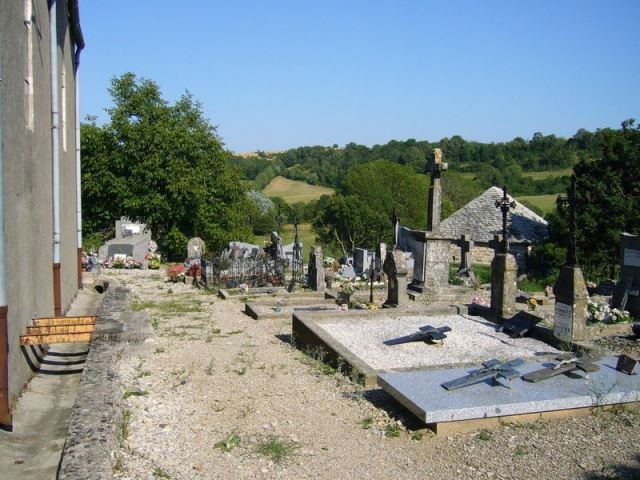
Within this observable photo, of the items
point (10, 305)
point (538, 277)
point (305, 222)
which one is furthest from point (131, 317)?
point (305, 222)

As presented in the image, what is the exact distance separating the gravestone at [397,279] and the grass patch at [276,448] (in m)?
7.46

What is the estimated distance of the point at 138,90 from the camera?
102 ft

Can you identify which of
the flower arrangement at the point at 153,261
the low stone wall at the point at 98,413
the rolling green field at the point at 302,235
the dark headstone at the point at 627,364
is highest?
the low stone wall at the point at 98,413

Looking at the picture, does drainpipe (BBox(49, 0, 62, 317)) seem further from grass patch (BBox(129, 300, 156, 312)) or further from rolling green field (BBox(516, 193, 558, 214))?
rolling green field (BBox(516, 193, 558, 214))

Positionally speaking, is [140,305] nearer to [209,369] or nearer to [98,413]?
[209,369]

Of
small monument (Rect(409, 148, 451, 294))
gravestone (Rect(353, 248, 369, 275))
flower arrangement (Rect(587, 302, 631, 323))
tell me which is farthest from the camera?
gravestone (Rect(353, 248, 369, 275))

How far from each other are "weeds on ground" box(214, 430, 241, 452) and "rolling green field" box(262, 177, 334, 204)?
69.9 m

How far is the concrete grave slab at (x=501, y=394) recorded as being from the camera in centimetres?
570

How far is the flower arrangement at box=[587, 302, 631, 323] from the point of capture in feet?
36.5

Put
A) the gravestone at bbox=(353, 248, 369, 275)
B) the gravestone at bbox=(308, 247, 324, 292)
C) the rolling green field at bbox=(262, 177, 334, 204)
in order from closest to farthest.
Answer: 1. the gravestone at bbox=(308, 247, 324, 292)
2. the gravestone at bbox=(353, 248, 369, 275)
3. the rolling green field at bbox=(262, 177, 334, 204)

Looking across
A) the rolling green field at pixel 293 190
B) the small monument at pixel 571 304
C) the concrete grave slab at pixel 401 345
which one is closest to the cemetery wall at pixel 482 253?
the concrete grave slab at pixel 401 345

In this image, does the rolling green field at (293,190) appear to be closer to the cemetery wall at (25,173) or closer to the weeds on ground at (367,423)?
the cemetery wall at (25,173)

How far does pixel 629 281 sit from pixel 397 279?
15.4 ft

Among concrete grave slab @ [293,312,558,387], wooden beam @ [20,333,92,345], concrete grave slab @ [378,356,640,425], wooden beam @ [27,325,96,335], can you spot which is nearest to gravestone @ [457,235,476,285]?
concrete grave slab @ [293,312,558,387]
